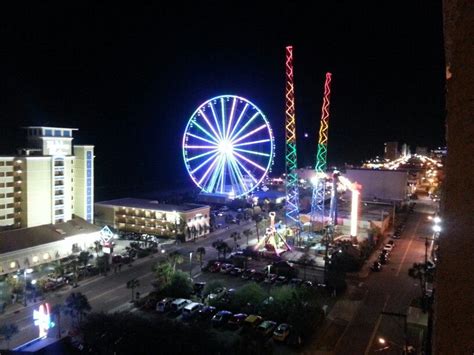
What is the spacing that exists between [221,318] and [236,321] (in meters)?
0.49

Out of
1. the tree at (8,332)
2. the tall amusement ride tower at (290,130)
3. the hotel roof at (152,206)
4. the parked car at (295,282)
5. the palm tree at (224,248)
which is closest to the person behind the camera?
the tree at (8,332)

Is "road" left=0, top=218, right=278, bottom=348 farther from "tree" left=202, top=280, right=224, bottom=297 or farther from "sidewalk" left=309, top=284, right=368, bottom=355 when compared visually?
"sidewalk" left=309, top=284, right=368, bottom=355

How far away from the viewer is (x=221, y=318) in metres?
13.3

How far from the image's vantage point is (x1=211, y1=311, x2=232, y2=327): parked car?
13.1 metres

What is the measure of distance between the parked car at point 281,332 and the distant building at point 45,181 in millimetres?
15149

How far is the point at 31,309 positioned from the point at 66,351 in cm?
544

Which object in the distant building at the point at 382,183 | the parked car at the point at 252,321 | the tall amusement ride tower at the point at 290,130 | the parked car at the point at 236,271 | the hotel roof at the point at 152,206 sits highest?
the tall amusement ride tower at the point at 290,130

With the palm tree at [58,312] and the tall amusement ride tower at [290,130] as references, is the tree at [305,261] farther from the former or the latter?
the palm tree at [58,312]

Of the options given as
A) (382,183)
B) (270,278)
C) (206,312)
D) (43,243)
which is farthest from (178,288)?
(382,183)

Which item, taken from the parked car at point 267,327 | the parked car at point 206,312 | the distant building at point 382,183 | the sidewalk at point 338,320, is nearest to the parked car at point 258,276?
the sidewalk at point 338,320

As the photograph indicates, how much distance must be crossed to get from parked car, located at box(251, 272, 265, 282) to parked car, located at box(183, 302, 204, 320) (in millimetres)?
4005

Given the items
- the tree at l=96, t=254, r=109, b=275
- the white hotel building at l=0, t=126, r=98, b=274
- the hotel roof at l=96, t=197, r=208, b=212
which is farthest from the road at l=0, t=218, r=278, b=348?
the hotel roof at l=96, t=197, r=208, b=212

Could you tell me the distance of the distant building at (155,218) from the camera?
26.0m

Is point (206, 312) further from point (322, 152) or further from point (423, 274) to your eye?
point (322, 152)
